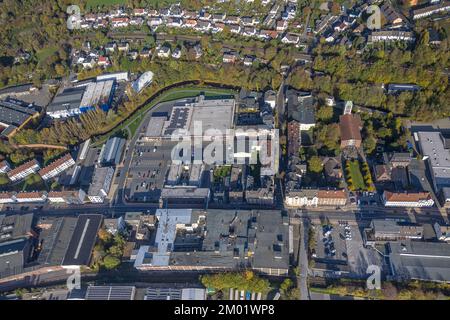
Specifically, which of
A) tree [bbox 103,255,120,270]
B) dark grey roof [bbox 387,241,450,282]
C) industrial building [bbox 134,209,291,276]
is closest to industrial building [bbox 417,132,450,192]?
dark grey roof [bbox 387,241,450,282]

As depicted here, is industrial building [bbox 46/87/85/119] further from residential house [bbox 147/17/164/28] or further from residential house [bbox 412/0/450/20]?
residential house [bbox 412/0/450/20]

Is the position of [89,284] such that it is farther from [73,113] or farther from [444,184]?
[444,184]

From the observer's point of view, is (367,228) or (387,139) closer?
(367,228)

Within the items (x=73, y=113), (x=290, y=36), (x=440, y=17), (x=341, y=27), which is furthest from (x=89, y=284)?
(x=440, y=17)

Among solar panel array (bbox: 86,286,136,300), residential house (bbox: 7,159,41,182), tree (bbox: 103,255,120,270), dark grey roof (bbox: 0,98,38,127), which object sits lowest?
solar panel array (bbox: 86,286,136,300)

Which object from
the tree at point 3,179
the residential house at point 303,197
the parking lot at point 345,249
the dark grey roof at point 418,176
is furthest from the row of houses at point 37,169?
the dark grey roof at point 418,176
